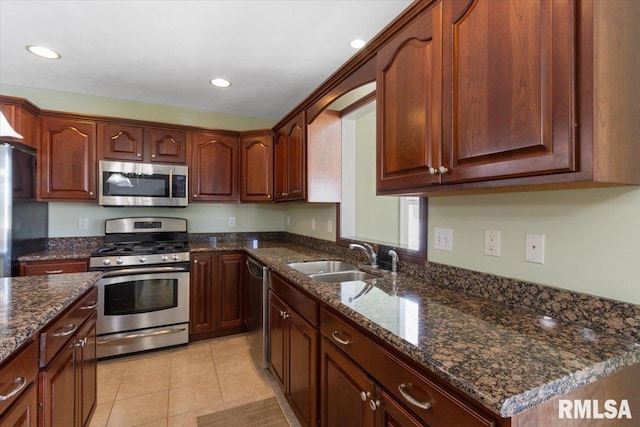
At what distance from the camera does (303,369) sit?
1677 mm

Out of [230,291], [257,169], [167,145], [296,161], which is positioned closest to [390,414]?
[296,161]

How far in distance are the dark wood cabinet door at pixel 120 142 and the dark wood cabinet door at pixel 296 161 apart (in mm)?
1496

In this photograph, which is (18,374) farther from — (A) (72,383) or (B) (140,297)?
(B) (140,297)

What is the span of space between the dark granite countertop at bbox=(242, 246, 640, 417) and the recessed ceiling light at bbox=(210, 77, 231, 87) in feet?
7.33

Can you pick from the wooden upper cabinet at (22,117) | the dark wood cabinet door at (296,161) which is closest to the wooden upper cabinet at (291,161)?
the dark wood cabinet door at (296,161)

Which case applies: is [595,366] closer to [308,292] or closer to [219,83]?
[308,292]

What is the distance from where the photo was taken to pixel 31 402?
1.04 metres

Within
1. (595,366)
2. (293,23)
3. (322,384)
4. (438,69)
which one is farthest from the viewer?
(293,23)

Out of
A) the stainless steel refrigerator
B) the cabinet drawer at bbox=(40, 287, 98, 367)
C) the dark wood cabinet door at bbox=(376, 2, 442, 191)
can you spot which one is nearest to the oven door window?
the stainless steel refrigerator

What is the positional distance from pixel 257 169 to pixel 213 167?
0.47 m

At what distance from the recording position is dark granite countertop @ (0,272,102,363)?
3.06 ft

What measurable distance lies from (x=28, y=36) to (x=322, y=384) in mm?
2866

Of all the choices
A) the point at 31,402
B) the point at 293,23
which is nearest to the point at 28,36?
the point at 293,23

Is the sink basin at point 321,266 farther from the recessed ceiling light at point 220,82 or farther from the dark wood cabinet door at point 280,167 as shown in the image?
the recessed ceiling light at point 220,82
